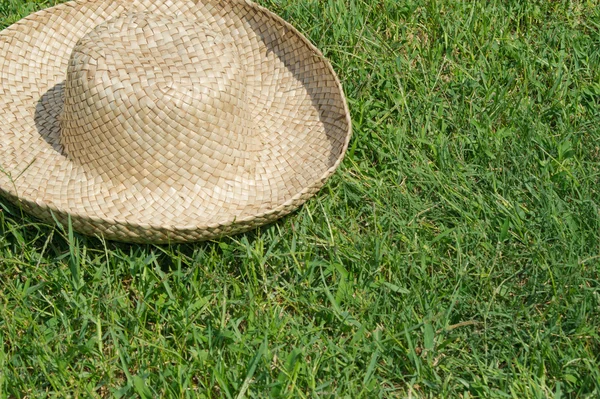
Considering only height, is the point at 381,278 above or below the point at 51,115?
below

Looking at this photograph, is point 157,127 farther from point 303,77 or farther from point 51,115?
point 303,77

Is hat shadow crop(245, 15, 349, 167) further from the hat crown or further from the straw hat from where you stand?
the hat crown

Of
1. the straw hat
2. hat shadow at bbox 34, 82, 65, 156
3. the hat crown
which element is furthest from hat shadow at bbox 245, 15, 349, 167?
hat shadow at bbox 34, 82, 65, 156

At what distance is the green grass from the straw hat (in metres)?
0.16

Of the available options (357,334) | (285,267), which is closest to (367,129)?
(285,267)

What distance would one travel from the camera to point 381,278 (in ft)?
11.1

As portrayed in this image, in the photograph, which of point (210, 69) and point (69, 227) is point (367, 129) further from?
point (69, 227)

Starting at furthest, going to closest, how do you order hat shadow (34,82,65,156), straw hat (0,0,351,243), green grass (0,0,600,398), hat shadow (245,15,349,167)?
hat shadow (245,15,349,167), hat shadow (34,82,65,156), straw hat (0,0,351,243), green grass (0,0,600,398)

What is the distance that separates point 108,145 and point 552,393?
Answer: 1.78 metres

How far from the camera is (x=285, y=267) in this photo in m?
3.45

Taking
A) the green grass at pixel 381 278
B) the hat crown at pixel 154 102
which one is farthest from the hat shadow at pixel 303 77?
the hat crown at pixel 154 102

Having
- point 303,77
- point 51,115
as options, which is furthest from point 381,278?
point 51,115

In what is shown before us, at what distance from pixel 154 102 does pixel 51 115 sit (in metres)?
0.64

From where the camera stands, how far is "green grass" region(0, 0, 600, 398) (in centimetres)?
308
